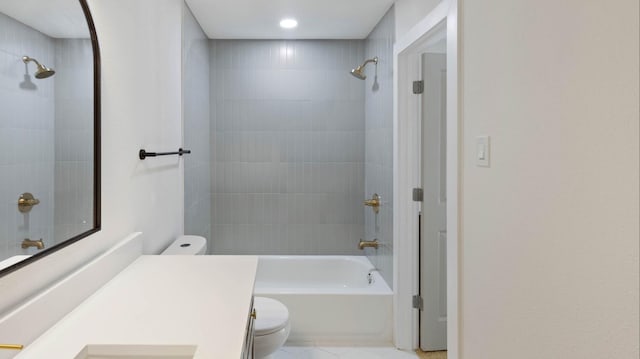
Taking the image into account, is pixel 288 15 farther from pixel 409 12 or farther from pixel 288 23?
pixel 409 12

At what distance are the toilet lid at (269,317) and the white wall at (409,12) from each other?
1705 mm

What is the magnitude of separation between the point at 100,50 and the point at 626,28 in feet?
5.08

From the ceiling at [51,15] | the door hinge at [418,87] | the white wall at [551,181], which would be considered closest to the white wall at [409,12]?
the door hinge at [418,87]

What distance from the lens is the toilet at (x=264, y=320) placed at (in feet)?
7.33

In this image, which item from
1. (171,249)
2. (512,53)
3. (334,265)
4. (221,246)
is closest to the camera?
(512,53)

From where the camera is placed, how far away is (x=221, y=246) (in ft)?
13.3

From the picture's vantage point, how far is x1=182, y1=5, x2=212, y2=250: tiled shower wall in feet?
9.99

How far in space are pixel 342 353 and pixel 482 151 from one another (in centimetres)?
181

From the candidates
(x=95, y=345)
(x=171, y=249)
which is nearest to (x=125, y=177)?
(x=171, y=249)

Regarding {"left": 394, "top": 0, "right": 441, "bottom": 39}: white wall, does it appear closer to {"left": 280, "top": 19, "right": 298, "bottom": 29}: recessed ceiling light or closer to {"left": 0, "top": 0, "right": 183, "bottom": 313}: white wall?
{"left": 280, "top": 19, "right": 298, "bottom": 29}: recessed ceiling light

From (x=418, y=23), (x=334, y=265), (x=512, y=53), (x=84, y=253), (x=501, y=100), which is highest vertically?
(x=418, y=23)

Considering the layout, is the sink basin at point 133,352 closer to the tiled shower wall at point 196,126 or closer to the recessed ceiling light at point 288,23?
the tiled shower wall at point 196,126

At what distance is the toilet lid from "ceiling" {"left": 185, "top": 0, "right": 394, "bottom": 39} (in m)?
1.93

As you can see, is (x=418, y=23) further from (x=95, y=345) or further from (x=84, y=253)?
(x=95, y=345)
